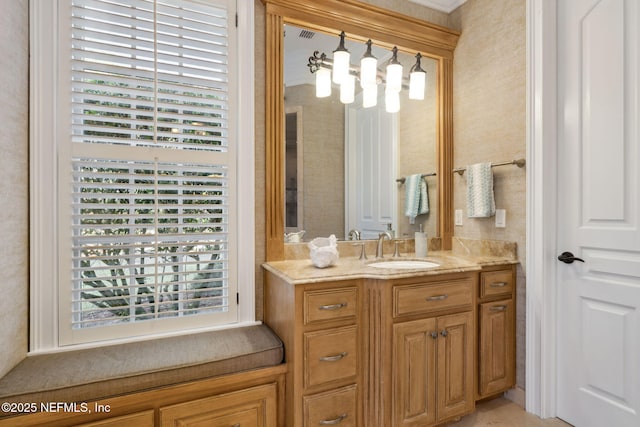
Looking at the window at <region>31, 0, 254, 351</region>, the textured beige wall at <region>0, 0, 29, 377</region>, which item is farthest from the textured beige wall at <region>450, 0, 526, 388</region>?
the textured beige wall at <region>0, 0, 29, 377</region>

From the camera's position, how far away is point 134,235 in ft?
5.73

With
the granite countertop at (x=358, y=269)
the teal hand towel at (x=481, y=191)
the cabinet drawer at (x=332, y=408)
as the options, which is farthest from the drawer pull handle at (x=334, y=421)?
the teal hand towel at (x=481, y=191)

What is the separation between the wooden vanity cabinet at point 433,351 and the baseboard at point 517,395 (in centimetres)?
46

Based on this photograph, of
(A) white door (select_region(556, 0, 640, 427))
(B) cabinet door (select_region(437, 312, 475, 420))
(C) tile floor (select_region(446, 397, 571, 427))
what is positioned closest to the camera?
(A) white door (select_region(556, 0, 640, 427))

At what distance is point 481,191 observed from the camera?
Answer: 7.32 feet

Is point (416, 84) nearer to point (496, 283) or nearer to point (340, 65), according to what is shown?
point (340, 65)

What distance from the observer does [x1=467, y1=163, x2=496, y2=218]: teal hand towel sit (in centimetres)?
221

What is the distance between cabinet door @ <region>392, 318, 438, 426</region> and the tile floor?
0.37 meters

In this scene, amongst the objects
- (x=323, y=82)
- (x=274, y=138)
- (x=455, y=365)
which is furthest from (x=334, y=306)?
(x=323, y=82)

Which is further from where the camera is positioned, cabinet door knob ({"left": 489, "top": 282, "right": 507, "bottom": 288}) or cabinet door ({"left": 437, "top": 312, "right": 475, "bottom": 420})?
cabinet door knob ({"left": 489, "top": 282, "right": 507, "bottom": 288})

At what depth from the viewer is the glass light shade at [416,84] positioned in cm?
240

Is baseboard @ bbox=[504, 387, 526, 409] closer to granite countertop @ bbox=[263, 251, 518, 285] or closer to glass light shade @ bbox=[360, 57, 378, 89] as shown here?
granite countertop @ bbox=[263, 251, 518, 285]

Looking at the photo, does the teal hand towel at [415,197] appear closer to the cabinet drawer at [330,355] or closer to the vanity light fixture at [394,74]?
the vanity light fixture at [394,74]

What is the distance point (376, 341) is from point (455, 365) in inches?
20.7
